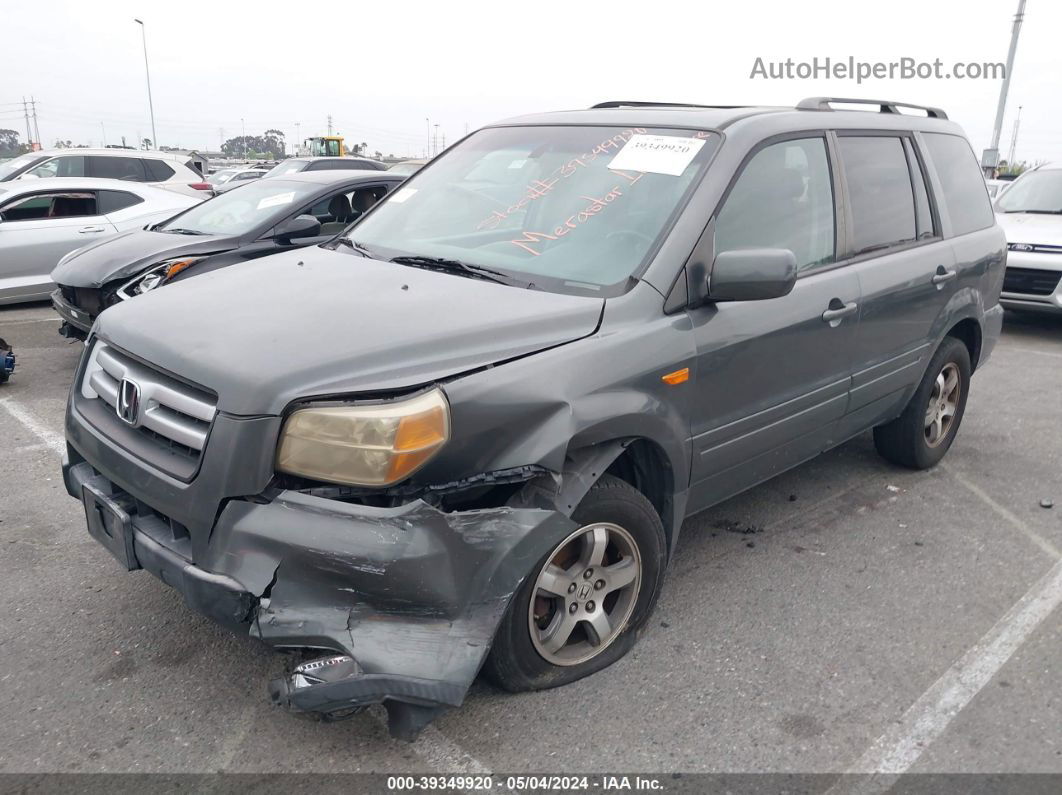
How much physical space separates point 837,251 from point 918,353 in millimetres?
976

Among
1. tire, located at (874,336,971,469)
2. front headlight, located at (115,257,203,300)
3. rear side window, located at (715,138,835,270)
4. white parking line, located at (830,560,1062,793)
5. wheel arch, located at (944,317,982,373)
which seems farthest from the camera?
front headlight, located at (115,257,203,300)

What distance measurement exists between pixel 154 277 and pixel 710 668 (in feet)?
16.1

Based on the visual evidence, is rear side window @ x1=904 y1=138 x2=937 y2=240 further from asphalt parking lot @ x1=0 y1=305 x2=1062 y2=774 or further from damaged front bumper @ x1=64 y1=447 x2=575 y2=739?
damaged front bumper @ x1=64 y1=447 x2=575 y2=739

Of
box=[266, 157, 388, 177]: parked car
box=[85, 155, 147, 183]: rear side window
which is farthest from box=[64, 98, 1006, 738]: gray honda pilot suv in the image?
box=[266, 157, 388, 177]: parked car

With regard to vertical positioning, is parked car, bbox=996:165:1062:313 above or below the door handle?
below

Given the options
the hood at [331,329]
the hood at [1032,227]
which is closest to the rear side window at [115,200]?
the hood at [331,329]

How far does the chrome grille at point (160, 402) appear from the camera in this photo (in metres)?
2.39

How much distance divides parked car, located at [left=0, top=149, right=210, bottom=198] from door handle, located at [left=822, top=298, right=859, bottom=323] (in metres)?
10.1

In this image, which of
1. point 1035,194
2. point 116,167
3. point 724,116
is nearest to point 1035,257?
point 1035,194

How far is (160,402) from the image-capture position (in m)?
2.51

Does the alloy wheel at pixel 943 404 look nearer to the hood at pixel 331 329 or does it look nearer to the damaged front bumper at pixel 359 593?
the hood at pixel 331 329

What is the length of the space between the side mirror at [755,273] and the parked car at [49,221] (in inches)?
303

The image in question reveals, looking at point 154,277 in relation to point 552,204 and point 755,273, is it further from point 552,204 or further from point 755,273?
point 755,273

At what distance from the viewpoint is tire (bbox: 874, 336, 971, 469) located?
4.61m
